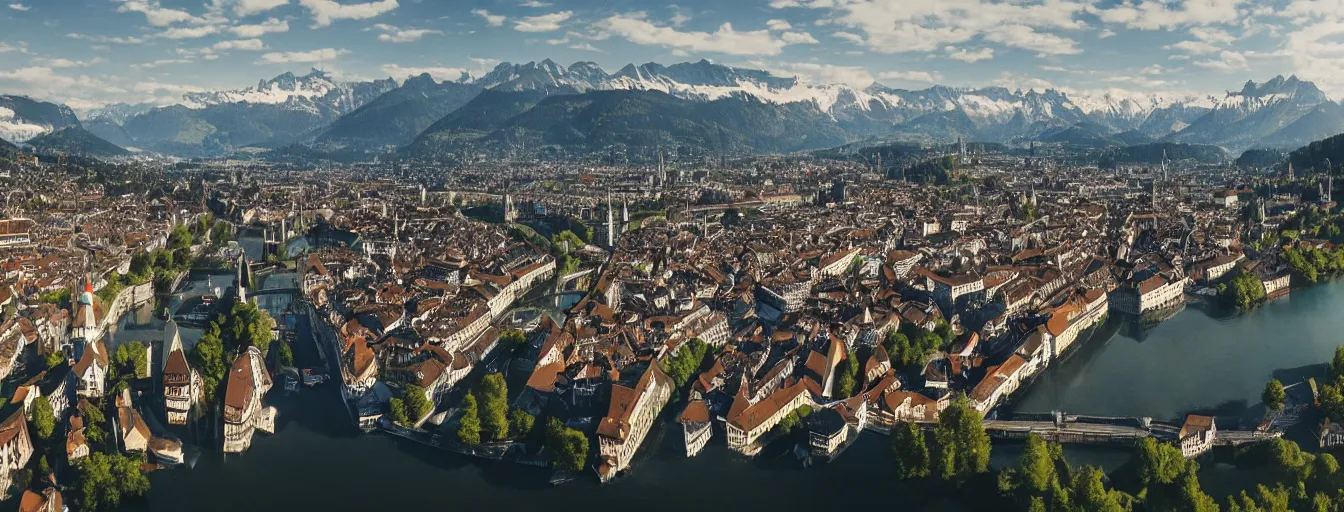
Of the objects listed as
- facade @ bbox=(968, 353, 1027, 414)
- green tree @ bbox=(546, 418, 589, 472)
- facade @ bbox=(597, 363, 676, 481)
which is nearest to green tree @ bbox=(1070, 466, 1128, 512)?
facade @ bbox=(968, 353, 1027, 414)

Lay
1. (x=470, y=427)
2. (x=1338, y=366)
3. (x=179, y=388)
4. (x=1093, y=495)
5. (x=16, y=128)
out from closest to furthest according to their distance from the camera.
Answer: (x=1093, y=495) < (x=470, y=427) < (x=1338, y=366) < (x=179, y=388) < (x=16, y=128)

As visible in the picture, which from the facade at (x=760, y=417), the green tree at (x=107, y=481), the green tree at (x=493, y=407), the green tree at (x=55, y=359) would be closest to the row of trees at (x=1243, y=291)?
the facade at (x=760, y=417)

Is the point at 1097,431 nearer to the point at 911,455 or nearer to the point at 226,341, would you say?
the point at 911,455

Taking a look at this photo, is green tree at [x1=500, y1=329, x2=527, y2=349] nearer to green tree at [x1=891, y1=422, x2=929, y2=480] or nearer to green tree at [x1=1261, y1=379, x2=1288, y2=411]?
green tree at [x1=891, y1=422, x2=929, y2=480]

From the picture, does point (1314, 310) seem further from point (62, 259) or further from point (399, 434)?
point (62, 259)

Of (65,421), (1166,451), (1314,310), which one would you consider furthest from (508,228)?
(1166,451)

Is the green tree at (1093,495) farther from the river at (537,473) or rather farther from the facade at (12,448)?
the facade at (12,448)

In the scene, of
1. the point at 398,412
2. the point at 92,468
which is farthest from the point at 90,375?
the point at 398,412
